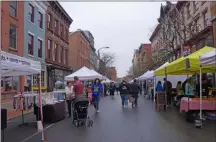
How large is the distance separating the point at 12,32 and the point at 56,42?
12497 mm

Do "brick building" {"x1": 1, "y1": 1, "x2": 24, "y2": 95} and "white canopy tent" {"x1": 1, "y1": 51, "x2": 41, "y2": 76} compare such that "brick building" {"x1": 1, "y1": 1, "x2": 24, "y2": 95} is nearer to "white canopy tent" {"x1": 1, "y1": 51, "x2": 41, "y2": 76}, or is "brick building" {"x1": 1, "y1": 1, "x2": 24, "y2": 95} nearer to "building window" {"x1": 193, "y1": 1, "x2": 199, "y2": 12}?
"white canopy tent" {"x1": 1, "y1": 51, "x2": 41, "y2": 76}

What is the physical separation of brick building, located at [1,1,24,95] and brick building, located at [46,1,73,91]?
695 cm

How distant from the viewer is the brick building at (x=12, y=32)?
2008 centimetres

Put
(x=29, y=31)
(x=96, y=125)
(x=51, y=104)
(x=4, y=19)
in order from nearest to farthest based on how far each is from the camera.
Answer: (x=96, y=125) < (x=51, y=104) < (x=4, y=19) < (x=29, y=31)

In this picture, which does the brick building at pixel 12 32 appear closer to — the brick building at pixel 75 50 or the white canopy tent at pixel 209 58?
the white canopy tent at pixel 209 58

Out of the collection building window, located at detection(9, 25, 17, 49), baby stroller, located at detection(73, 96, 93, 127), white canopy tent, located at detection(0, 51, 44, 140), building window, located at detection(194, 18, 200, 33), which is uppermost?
building window, located at detection(194, 18, 200, 33)

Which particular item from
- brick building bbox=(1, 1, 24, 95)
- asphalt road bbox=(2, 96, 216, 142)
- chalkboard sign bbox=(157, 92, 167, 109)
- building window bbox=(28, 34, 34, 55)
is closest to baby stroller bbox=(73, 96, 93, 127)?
asphalt road bbox=(2, 96, 216, 142)

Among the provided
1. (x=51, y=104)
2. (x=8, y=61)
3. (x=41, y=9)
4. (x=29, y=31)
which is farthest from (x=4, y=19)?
(x=8, y=61)

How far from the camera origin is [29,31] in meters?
24.9

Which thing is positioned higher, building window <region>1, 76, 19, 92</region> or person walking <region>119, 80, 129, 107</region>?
building window <region>1, 76, 19, 92</region>

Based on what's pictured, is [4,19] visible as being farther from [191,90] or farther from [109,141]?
[109,141]

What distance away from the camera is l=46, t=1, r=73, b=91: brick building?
31.3 metres

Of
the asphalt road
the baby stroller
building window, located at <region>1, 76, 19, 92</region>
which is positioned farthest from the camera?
building window, located at <region>1, 76, 19, 92</region>

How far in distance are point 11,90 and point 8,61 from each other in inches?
550
